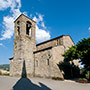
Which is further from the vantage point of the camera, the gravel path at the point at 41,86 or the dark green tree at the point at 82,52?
the dark green tree at the point at 82,52

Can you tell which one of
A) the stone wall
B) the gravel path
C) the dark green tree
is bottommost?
the gravel path

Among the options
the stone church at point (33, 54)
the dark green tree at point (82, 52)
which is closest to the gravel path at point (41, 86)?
the dark green tree at point (82, 52)

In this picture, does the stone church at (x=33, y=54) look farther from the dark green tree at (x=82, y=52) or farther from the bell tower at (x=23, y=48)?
the dark green tree at (x=82, y=52)

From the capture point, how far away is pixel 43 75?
1894 cm

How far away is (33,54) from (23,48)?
3.33m

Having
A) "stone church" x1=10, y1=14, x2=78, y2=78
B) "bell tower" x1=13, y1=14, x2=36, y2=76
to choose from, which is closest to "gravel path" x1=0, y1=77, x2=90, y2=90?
"stone church" x1=10, y1=14, x2=78, y2=78

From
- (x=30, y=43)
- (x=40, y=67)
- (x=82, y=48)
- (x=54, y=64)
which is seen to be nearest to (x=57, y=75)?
(x=54, y=64)

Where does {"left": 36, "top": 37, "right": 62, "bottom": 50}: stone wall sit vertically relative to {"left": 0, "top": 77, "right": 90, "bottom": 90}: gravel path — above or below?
above

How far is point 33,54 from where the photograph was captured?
23016mm

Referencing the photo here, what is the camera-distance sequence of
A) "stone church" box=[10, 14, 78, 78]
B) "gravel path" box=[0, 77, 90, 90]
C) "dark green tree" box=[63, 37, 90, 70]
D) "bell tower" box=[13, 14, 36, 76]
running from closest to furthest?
"gravel path" box=[0, 77, 90, 90]
"dark green tree" box=[63, 37, 90, 70]
"stone church" box=[10, 14, 78, 78]
"bell tower" box=[13, 14, 36, 76]

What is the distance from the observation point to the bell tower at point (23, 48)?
67.9 ft

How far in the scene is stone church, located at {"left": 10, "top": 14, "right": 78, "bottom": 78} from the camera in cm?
1834

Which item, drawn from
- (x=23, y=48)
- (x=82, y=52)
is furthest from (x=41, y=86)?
(x=23, y=48)

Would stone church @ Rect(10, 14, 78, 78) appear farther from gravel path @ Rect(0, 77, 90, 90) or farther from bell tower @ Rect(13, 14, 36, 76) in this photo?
Result: gravel path @ Rect(0, 77, 90, 90)
